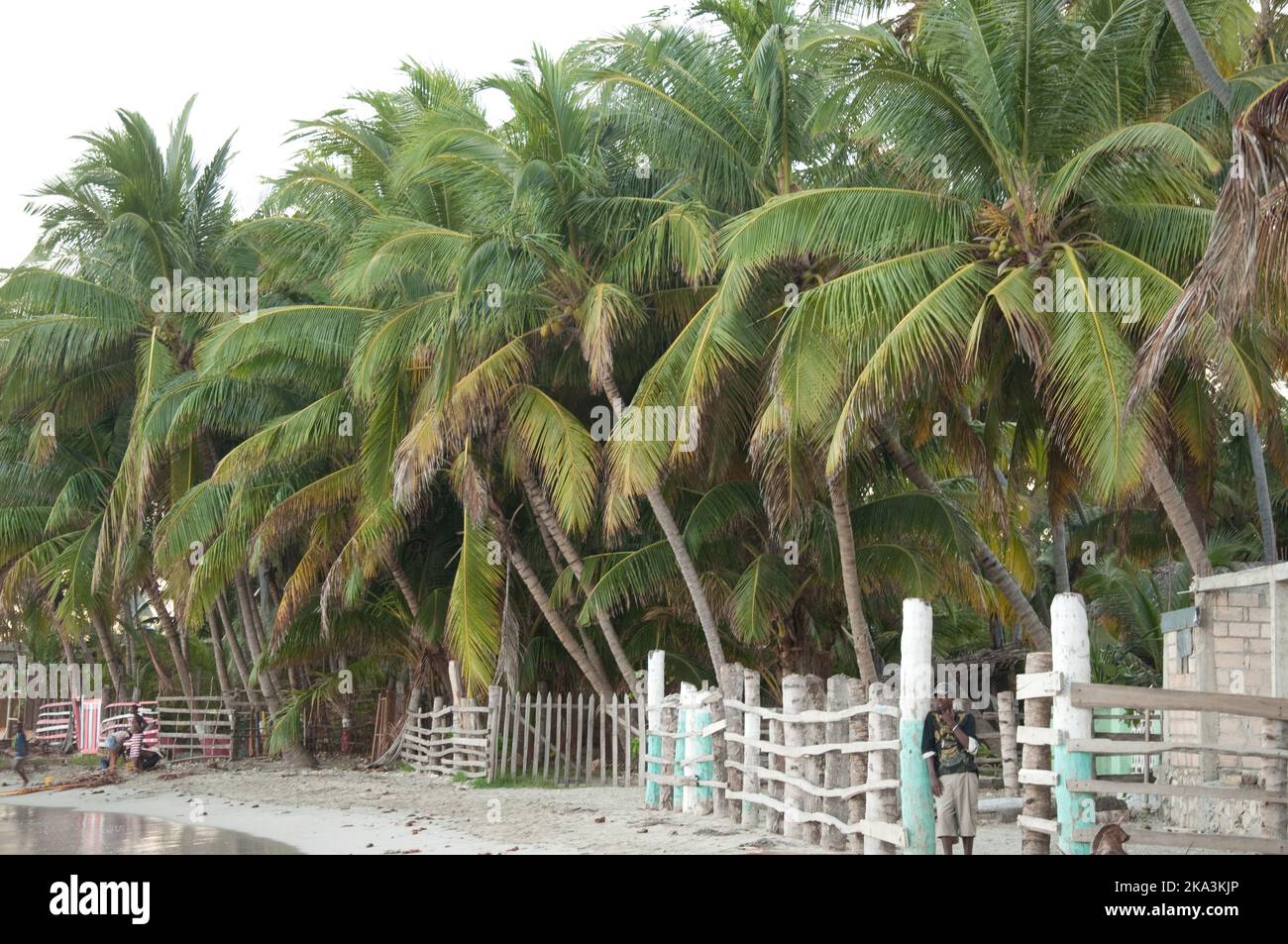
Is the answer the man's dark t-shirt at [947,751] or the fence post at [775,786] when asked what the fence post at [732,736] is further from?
the man's dark t-shirt at [947,751]

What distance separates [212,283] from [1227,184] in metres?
21.4

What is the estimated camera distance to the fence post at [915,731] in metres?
10.2

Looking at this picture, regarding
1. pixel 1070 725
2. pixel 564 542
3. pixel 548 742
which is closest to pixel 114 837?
pixel 548 742

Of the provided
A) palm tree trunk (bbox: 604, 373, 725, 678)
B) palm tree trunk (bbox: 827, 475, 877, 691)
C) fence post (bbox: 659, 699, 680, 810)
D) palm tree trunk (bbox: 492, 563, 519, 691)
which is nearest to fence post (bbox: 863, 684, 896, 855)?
palm tree trunk (bbox: 827, 475, 877, 691)

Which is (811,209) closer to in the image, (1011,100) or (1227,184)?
(1011,100)

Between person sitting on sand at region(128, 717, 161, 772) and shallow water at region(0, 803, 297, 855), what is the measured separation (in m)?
6.31

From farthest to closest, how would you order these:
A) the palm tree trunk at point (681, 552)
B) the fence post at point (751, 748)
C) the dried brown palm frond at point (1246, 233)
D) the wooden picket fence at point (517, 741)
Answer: the wooden picket fence at point (517, 741), the palm tree trunk at point (681, 552), the fence post at point (751, 748), the dried brown palm frond at point (1246, 233)

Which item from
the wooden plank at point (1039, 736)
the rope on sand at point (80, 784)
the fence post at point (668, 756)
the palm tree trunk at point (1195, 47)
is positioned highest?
the palm tree trunk at point (1195, 47)

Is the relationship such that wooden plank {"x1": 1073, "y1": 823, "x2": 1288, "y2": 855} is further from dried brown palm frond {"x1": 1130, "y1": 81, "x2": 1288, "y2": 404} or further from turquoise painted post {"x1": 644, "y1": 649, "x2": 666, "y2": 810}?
turquoise painted post {"x1": 644, "y1": 649, "x2": 666, "y2": 810}

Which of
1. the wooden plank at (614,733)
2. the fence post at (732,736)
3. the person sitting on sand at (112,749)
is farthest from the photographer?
the person sitting on sand at (112,749)

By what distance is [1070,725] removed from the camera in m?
9.06

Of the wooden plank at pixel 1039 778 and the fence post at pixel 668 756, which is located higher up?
the wooden plank at pixel 1039 778

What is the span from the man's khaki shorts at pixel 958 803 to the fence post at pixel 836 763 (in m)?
1.37

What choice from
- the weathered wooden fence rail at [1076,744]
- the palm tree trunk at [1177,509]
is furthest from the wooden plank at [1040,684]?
the palm tree trunk at [1177,509]
